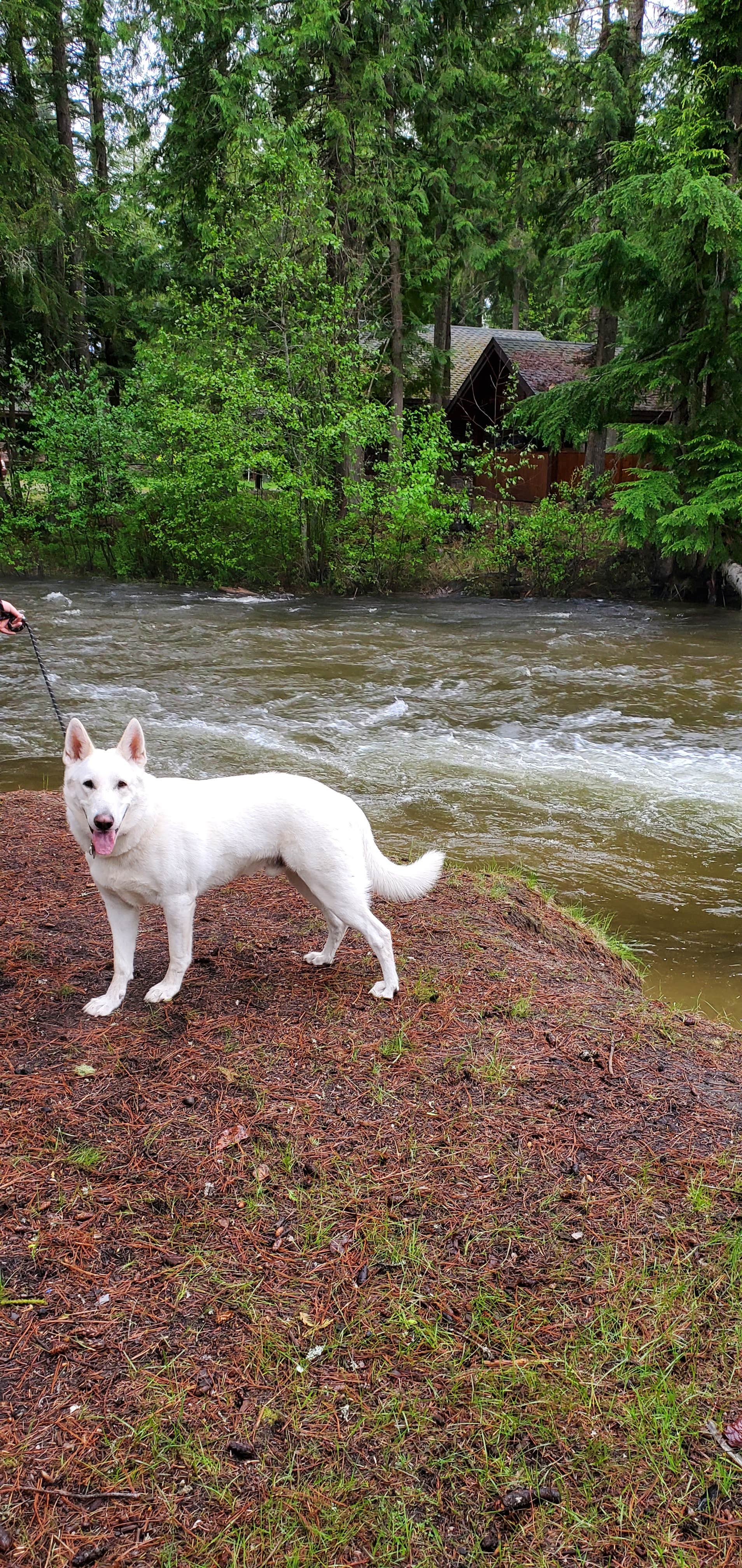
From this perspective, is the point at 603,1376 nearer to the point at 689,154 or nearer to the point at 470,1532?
the point at 470,1532

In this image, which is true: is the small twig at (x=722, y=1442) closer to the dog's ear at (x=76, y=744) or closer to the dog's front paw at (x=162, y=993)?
the dog's front paw at (x=162, y=993)

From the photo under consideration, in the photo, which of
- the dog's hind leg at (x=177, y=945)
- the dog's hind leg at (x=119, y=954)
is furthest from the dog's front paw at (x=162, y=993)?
the dog's hind leg at (x=119, y=954)

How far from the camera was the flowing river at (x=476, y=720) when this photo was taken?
6922mm

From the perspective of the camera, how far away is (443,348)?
27.7 meters

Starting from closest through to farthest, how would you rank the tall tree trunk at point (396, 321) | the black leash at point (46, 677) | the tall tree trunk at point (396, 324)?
the black leash at point (46, 677)
the tall tree trunk at point (396, 321)
the tall tree trunk at point (396, 324)

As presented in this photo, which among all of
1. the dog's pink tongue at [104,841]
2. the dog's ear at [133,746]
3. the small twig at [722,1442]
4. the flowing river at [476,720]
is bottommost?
the flowing river at [476,720]

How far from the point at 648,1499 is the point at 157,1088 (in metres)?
1.98

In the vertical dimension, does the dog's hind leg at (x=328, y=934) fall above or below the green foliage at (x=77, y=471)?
below

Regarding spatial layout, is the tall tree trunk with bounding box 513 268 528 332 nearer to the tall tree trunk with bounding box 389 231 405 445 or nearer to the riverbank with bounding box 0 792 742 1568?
the tall tree trunk with bounding box 389 231 405 445

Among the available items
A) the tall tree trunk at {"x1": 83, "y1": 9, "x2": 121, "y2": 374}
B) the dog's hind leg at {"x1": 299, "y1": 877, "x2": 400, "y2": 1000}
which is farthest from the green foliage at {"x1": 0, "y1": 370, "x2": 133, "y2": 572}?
the dog's hind leg at {"x1": 299, "y1": 877, "x2": 400, "y2": 1000}

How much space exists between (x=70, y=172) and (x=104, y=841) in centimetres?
2581

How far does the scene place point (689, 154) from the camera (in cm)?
1502

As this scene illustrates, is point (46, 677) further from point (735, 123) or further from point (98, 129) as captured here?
point (98, 129)

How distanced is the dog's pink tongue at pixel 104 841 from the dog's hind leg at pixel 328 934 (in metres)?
0.98
